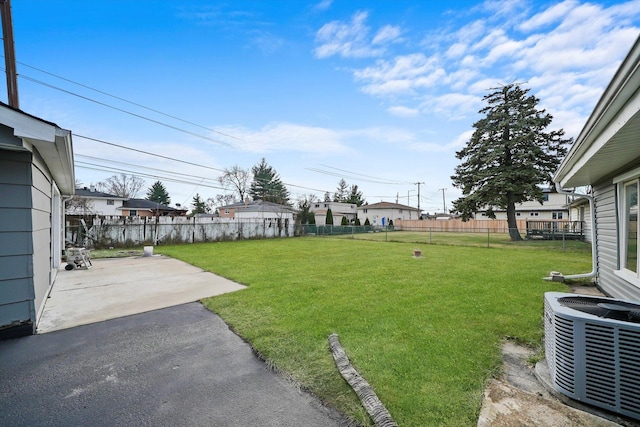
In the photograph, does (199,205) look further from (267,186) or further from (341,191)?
(341,191)

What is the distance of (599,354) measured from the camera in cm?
184

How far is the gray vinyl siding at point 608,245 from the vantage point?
4355 mm

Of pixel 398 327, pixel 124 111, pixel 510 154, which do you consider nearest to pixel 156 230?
pixel 124 111

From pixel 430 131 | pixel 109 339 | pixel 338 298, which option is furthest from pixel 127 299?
pixel 430 131

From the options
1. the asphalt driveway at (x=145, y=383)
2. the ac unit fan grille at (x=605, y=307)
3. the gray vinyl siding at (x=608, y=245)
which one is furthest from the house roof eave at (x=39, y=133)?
the gray vinyl siding at (x=608, y=245)

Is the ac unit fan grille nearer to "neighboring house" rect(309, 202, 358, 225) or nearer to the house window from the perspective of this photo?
the house window

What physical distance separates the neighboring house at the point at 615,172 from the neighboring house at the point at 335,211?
1365 inches

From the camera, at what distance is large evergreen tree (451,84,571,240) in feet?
55.1

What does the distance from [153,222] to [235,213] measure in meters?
18.7

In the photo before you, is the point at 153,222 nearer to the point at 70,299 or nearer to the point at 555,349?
the point at 70,299

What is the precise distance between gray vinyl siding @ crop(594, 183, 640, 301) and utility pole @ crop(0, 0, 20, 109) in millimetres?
10785


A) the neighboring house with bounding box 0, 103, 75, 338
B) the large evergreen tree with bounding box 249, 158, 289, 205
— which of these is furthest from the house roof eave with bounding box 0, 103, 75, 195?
the large evergreen tree with bounding box 249, 158, 289, 205

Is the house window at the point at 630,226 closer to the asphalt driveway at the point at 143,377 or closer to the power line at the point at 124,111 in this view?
the asphalt driveway at the point at 143,377

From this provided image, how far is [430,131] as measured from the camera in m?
15.5
